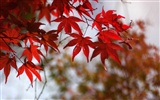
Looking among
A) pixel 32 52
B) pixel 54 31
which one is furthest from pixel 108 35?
pixel 32 52

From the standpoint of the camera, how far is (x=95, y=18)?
86cm

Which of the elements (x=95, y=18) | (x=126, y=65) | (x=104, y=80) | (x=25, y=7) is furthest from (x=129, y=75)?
(x=25, y=7)

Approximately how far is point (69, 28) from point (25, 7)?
20 cm

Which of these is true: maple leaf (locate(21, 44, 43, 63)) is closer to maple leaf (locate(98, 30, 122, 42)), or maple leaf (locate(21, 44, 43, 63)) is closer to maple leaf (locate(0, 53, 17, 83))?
maple leaf (locate(0, 53, 17, 83))

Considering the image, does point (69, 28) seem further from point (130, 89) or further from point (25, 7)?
point (130, 89)

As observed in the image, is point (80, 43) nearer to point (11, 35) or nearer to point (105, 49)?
point (105, 49)

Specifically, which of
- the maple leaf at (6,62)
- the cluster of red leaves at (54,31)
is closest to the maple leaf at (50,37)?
the cluster of red leaves at (54,31)

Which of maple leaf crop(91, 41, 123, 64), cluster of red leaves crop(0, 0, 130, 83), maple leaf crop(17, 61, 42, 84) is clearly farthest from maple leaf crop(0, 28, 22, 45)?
maple leaf crop(91, 41, 123, 64)

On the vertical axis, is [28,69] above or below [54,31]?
below

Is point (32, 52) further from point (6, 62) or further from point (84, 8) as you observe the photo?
point (84, 8)

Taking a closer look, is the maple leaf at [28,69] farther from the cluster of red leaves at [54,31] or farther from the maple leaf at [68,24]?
the maple leaf at [68,24]

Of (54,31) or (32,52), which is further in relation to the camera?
(32,52)

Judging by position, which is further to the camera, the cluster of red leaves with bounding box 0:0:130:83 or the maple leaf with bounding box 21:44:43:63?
the maple leaf with bounding box 21:44:43:63

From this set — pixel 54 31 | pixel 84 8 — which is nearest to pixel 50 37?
pixel 54 31
